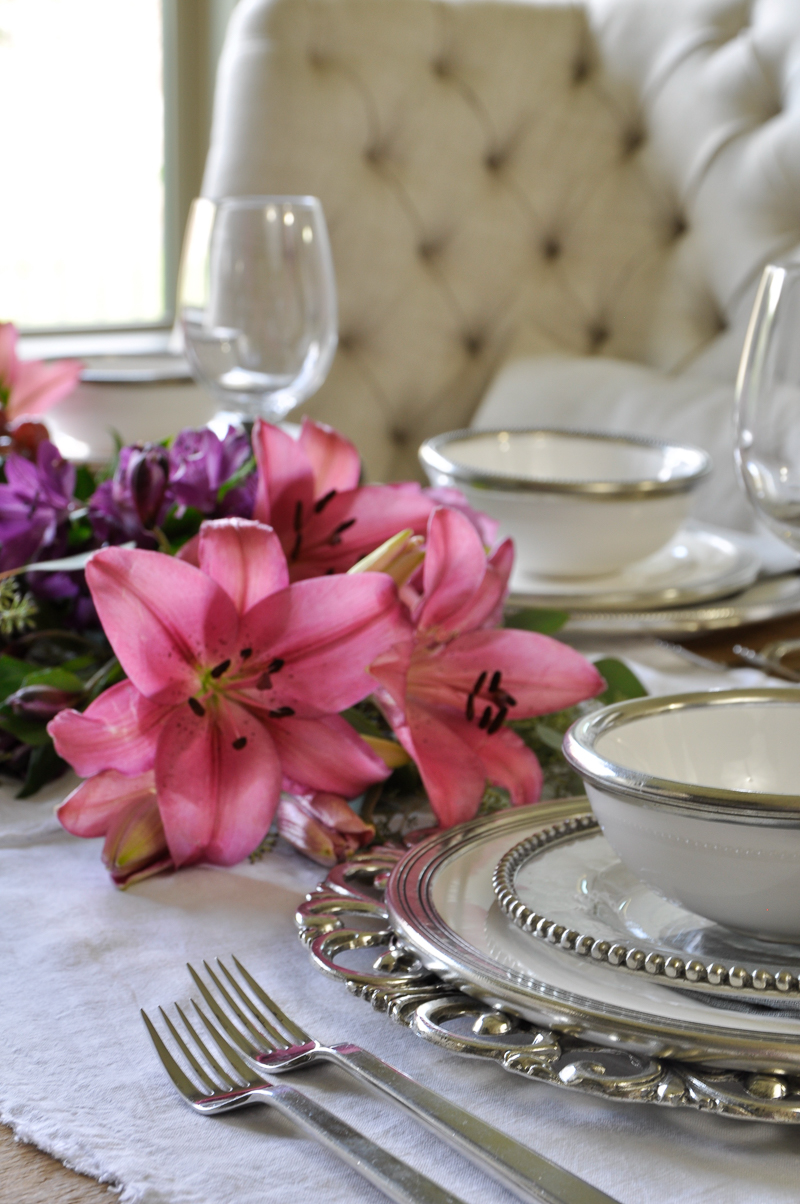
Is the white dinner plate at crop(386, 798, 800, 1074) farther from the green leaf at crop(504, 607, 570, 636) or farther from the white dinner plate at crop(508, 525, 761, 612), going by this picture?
Answer: the white dinner plate at crop(508, 525, 761, 612)

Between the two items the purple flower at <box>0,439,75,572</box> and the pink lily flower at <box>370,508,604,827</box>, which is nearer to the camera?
the pink lily flower at <box>370,508,604,827</box>

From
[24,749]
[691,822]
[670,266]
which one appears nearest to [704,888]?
[691,822]

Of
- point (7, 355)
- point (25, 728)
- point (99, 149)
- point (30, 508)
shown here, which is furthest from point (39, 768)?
point (99, 149)

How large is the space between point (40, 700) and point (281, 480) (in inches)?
5.4

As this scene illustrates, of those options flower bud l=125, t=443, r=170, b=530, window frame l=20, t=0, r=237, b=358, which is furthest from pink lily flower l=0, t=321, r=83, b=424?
window frame l=20, t=0, r=237, b=358

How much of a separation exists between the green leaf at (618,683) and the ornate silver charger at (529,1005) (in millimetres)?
203

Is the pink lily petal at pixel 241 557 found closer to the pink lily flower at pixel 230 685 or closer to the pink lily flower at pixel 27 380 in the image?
the pink lily flower at pixel 230 685

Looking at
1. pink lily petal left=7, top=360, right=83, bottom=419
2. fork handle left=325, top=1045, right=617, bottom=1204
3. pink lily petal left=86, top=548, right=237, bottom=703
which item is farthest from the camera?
pink lily petal left=7, top=360, right=83, bottom=419

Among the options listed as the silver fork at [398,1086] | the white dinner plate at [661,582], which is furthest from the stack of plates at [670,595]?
the silver fork at [398,1086]

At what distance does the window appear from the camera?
142 inches

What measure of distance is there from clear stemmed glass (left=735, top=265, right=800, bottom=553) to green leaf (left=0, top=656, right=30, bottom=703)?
0.34 m

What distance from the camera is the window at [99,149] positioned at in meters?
3.60

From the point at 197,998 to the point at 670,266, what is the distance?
1541mm

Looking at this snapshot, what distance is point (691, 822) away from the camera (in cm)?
32
